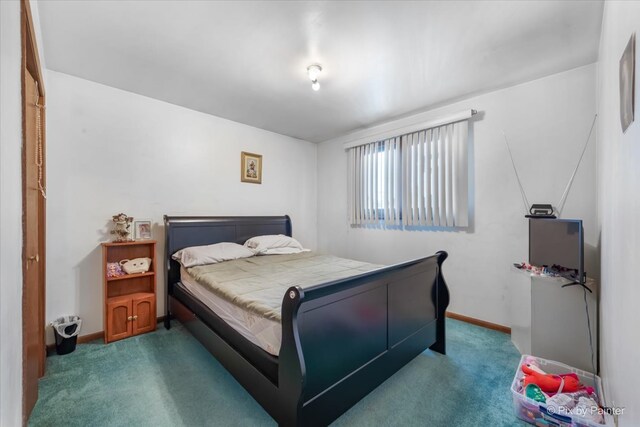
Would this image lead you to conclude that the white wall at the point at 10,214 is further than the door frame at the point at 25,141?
No

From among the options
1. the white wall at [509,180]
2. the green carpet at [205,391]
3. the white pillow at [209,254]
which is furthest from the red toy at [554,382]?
the white pillow at [209,254]

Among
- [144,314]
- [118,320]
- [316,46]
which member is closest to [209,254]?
[144,314]

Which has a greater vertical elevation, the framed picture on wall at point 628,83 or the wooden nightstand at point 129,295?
the framed picture on wall at point 628,83

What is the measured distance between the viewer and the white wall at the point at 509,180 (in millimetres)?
2471

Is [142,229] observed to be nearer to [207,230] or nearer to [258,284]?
[207,230]

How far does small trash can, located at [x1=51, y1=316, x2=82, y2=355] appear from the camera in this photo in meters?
2.40

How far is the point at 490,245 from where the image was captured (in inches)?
118

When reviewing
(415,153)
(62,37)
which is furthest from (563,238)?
(62,37)

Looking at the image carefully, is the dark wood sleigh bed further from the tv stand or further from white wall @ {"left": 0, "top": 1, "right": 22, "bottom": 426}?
white wall @ {"left": 0, "top": 1, "right": 22, "bottom": 426}

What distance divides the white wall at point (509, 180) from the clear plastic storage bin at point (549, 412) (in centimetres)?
70

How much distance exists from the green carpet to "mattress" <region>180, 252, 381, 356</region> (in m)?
0.51

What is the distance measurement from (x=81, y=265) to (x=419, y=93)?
4060mm

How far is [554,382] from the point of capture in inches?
70.4

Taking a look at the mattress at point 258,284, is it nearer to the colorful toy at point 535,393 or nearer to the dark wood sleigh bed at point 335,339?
the dark wood sleigh bed at point 335,339
